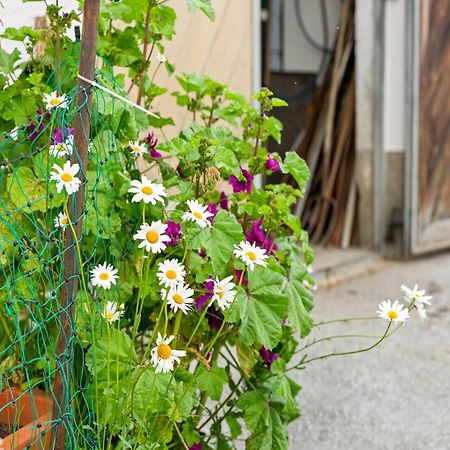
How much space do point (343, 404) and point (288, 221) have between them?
1.07m

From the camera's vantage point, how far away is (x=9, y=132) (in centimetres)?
189

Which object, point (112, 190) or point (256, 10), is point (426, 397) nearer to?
point (112, 190)

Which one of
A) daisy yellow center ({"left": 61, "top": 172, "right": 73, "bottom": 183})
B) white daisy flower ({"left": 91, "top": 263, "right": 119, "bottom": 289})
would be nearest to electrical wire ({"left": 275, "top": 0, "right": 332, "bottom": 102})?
white daisy flower ({"left": 91, "top": 263, "right": 119, "bottom": 289})

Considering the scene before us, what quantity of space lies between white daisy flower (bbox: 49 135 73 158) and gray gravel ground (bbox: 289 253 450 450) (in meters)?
1.05

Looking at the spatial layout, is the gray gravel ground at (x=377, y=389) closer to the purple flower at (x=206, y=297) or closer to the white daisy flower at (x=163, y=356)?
the purple flower at (x=206, y=297)

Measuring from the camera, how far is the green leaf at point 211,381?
69.3 inches

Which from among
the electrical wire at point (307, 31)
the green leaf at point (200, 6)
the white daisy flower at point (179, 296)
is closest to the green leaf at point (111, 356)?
the white daisy flower at point (179, 296)

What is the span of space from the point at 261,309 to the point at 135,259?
1.13 feet

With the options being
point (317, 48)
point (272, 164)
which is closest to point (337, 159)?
point (317, 48)

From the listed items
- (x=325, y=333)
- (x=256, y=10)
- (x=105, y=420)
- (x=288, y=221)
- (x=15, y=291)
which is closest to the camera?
(x=105, y=420)

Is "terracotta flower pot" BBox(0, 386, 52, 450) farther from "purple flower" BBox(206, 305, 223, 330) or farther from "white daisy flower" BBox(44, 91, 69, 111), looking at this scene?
"white daisy flower" BBox(44, 91, 69, 111)

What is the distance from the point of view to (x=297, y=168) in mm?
1834

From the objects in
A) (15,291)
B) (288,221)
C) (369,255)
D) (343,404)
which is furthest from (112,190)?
(369,255)

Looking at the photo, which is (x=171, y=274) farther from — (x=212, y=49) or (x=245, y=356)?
(x=212, y=49)
